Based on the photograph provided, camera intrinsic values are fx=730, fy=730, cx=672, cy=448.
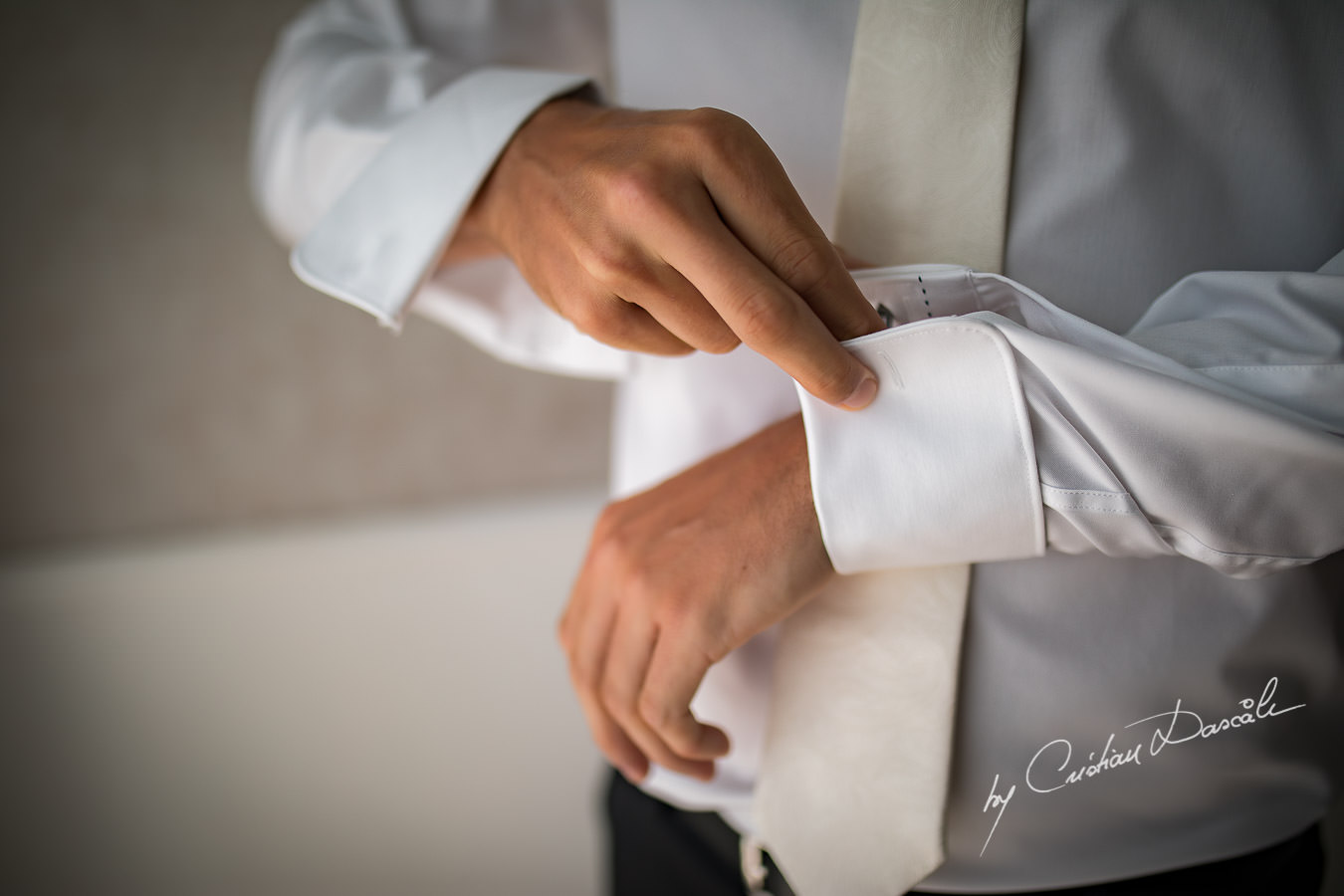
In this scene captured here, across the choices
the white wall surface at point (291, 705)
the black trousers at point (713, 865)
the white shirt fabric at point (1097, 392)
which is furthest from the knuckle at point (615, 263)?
the white wall surface at point (291, 705)

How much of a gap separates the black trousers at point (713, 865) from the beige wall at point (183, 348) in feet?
2.19

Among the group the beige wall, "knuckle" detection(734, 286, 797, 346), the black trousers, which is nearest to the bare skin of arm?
"knuckle" detection(734, 286, 797, 346)

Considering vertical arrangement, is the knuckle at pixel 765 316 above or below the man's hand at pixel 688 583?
above

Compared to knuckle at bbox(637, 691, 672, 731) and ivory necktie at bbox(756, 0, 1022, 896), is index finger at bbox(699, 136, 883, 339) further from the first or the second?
knuckle at bbox(637, 691, 672, 731)

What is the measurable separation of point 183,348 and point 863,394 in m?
1.13

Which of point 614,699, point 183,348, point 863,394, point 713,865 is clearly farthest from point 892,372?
point 183,348

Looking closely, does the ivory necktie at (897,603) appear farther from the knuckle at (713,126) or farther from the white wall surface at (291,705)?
the white wall surface at (291,705)

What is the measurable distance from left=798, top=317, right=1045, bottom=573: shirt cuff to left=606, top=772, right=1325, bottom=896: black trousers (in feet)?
0.87

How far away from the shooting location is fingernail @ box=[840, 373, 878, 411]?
334mm

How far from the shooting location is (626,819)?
2.19 feet

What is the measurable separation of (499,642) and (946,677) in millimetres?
901

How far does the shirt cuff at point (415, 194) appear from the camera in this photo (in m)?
0.44

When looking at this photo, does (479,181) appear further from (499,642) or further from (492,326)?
(499,642)

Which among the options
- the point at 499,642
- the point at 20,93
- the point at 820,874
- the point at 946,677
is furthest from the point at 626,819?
the point at 20,93
